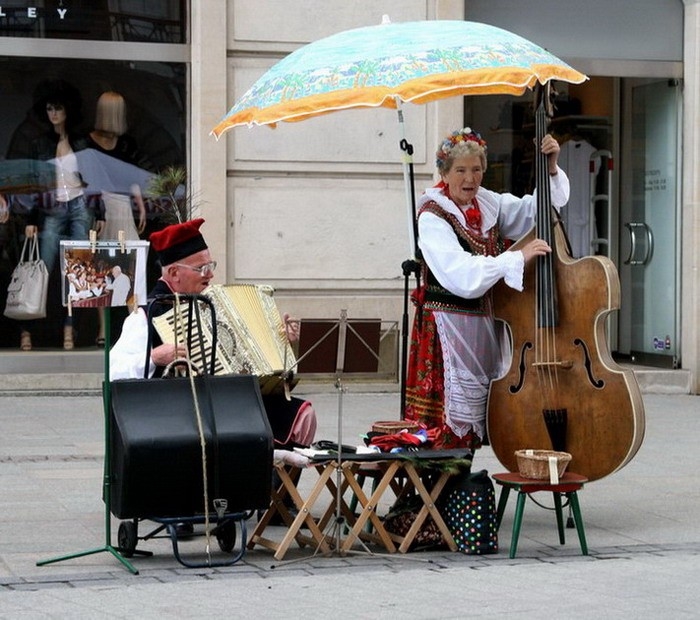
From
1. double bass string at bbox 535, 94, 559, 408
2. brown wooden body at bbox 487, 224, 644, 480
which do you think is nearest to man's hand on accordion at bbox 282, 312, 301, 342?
brown wooden body at bbox 487, 224, 644, 480

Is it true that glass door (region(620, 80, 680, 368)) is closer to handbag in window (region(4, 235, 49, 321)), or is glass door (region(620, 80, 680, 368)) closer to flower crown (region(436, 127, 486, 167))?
handbag in window (region(4, 235, 49, 321))

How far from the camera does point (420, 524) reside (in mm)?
6957

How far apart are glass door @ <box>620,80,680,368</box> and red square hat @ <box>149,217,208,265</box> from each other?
26.2 ft

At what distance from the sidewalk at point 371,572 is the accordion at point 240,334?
2.74 ft

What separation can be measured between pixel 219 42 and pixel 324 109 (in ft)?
20.4

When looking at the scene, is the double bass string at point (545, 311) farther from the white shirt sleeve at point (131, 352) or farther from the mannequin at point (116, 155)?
the mannequin at point (116, 155)

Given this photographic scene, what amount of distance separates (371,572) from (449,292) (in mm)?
1560

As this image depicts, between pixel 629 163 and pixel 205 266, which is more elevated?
pixel 629 163

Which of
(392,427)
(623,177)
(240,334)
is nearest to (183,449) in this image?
(240,334)

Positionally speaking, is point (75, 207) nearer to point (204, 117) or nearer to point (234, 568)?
point (204, 117)

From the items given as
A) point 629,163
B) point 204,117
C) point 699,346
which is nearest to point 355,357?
point 204,117

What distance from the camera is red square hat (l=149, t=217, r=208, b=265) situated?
717 cm

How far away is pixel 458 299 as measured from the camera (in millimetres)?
7500

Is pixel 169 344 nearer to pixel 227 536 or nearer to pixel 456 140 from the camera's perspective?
pixel 227 536
